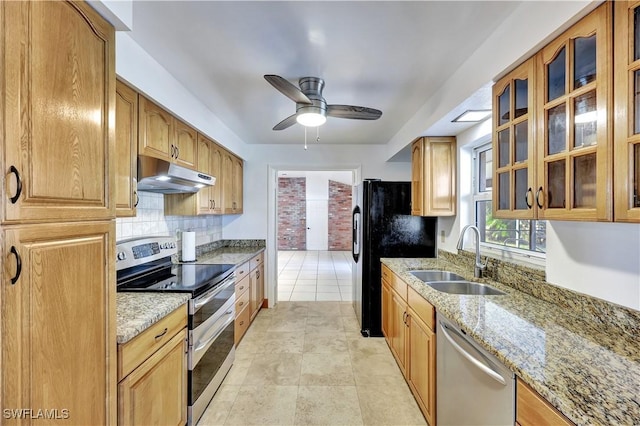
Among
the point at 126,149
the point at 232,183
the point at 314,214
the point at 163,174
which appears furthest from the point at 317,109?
the point at 314,214

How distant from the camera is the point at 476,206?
2629mm

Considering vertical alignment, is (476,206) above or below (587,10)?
below

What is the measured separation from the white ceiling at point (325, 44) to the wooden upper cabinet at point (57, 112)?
0.54 meters

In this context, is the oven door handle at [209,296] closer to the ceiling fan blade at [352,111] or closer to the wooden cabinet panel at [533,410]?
the ceiling fan blade at [352,111]

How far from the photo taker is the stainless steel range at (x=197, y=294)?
1.76m

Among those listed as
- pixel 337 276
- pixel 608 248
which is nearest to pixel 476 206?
pixel 608 248

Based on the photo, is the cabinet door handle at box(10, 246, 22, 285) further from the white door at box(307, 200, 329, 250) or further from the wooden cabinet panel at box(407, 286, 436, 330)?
the white door at box(307, 200, 329, 250)

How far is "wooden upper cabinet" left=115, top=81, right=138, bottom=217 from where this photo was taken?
1.63 m

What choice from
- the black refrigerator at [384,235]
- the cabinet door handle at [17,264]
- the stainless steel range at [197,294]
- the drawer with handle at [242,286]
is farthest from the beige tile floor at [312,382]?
the cabinet door handle at [17,264]

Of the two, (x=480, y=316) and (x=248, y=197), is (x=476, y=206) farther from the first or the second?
(x=248, y=197)

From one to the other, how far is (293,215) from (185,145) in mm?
7059

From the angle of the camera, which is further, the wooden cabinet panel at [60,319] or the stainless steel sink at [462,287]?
the stainless steel sink at [462,287]

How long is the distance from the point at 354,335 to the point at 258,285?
1.39 m

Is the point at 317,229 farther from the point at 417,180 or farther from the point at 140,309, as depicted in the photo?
the point at 140,309
